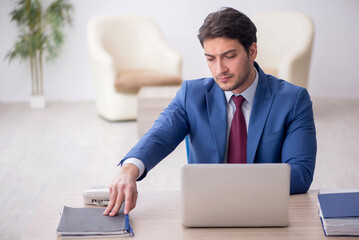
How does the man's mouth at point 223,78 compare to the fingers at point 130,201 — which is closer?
the fingers at point 130,201

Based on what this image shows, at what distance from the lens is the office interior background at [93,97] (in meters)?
4.34

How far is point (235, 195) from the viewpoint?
1.52 metres

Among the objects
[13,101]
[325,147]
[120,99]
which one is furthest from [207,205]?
[13,101]

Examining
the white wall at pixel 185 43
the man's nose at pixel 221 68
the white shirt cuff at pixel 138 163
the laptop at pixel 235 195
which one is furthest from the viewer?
the white wall at pixel 185 43

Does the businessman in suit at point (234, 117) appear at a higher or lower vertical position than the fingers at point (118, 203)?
higher

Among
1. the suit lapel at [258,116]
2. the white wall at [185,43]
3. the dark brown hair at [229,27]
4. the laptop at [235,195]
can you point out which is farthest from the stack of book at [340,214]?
the white wall at [185,43]

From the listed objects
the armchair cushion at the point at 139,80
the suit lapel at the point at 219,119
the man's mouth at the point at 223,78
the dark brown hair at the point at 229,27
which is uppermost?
the dark brown hair at the point at 229,27

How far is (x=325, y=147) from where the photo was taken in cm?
473

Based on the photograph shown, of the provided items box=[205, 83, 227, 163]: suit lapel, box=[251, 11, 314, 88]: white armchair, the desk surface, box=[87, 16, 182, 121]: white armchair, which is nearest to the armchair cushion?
box=[87, 16, 182, 121]: white armchair

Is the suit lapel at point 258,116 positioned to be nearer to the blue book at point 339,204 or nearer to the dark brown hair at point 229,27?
the dark brown hair at point 229,27

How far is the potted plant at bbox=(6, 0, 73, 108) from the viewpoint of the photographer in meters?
6.00

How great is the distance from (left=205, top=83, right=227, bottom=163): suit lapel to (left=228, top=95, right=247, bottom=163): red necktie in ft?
0.13

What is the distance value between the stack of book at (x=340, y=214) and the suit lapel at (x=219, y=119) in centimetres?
51

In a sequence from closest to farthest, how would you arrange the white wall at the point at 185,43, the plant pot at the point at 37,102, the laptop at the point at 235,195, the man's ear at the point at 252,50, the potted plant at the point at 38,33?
1. the laptop at the point at 235,195
2. the man's ear at the point at 252,50
3. the potted plant at the point at 38,33
4. the plant pot at the point at 37,102
5. the white wall at the point at 185,43
